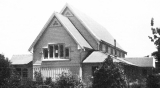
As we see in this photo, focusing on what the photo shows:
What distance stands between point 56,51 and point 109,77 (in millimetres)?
18104

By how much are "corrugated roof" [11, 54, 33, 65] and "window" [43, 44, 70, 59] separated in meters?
3.66

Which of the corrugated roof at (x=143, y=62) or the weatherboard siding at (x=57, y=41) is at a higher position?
the weatherboard siding at (x=57, y=41)

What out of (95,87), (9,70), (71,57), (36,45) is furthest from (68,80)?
(36,45)

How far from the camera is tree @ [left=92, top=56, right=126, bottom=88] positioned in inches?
740

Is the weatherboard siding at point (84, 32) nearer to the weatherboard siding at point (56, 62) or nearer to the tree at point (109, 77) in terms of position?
the weatherboard siding at point (56, 62)

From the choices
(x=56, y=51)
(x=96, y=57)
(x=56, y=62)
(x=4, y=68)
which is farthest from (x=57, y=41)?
(x=4, y=68)

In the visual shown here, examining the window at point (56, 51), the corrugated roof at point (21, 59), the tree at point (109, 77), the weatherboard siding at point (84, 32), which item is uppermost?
the weatherboard siding at point (84, 32)

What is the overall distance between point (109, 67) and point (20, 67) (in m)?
22.9

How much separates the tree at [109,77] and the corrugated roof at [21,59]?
2087 cm

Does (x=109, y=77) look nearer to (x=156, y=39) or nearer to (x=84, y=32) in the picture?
(x=156, y=39)

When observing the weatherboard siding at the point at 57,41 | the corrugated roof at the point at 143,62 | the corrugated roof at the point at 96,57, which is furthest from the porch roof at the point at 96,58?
the corrugated roof at the point at 143,62

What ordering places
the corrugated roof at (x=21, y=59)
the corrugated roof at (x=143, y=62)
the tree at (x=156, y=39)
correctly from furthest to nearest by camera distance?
the corrugated roof at (x=143, y=62) < the corrugated roof at (x=21, y=59) < the tree at (x=156, y=39)

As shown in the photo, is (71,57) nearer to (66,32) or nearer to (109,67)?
(66,32)

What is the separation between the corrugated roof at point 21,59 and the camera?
39.0 metres
